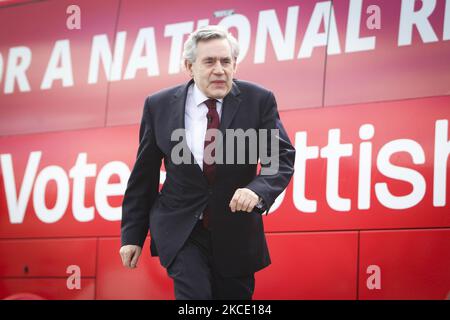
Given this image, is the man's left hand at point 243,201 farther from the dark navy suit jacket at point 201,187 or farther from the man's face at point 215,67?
the man's face at point 215,67

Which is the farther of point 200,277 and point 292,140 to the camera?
point 292,140

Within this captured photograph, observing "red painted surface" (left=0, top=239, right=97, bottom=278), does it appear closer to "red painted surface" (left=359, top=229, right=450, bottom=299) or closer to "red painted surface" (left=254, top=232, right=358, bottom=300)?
"red painted surface" (left=254, top=232, right=358, bottom=300)

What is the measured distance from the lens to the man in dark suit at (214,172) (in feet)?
11.0

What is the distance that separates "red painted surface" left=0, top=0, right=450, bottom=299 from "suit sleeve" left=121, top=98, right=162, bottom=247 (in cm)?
104

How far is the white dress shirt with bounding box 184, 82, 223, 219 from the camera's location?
11.1 feet

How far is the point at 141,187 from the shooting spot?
3.54 meters

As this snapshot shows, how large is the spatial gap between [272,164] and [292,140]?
1.07 metres

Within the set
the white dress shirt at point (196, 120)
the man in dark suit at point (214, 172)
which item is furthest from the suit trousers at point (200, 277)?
the white dress shirt at point (196, 120)

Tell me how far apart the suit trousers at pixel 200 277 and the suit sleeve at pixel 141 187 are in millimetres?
246

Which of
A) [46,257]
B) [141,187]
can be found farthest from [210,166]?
[46,257]

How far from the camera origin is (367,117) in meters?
4.20

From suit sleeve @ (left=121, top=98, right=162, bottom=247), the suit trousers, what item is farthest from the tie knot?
the suit trousers

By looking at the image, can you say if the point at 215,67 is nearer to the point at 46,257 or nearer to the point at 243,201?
the point at 243,201

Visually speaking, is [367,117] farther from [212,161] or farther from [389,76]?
[212,161]
